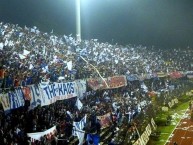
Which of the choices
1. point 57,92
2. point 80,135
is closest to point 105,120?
point 57,92

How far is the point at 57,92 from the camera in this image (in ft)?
68.3

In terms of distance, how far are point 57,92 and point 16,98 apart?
14.3 feet

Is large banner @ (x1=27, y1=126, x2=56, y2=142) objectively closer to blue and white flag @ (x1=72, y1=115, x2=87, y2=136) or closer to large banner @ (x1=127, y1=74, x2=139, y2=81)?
blue and white flag @ (x1=72, y1=115, x2=87, y2=136)

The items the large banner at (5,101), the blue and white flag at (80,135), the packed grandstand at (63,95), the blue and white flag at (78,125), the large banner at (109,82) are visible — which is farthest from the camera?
the large banner at (109,82)

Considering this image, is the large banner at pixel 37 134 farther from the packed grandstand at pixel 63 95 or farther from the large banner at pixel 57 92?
the large banner at pixel 57 92

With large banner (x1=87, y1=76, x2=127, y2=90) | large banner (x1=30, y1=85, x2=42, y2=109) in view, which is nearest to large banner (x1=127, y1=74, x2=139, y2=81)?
large banner (x1=87, y1=76, x2=127, y2=90)

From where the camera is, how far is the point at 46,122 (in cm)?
1764

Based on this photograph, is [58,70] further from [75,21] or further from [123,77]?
[75,21]

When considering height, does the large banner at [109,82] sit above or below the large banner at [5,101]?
above

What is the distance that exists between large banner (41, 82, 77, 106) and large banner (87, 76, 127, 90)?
3968 millimetres

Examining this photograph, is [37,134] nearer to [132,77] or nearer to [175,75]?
[132,77]

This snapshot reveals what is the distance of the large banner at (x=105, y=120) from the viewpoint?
2232 cm

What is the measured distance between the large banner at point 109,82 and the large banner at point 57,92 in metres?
3.97

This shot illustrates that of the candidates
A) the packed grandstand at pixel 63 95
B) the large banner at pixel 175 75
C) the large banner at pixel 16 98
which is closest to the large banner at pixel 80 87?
the packed grandstand at pixel 63 95
